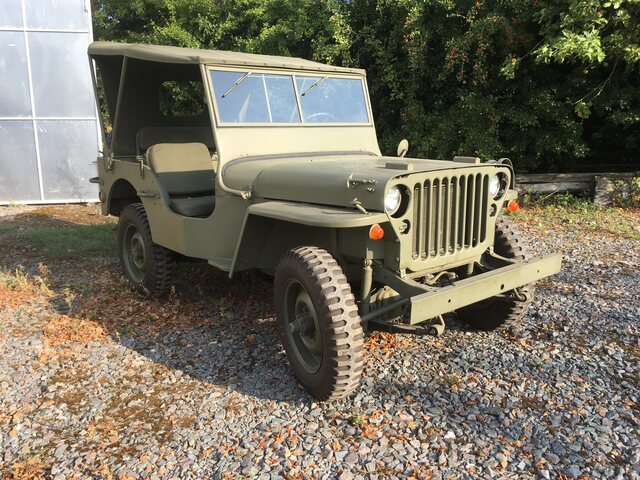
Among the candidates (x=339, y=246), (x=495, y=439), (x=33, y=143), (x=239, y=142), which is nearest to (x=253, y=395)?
(x=339, y=246)

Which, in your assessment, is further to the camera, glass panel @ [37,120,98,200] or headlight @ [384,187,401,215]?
glass panel @ [37,120,98,200]

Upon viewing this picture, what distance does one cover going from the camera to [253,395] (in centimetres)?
323

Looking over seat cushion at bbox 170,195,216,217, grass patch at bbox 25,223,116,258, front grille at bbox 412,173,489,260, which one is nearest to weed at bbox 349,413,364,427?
front grille at bbox 412,173,489,260

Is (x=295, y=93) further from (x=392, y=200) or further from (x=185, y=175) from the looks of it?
(x=392, y=200)

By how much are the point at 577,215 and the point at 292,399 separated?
6.88 m

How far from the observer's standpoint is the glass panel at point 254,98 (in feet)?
13.2

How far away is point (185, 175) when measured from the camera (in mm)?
4832

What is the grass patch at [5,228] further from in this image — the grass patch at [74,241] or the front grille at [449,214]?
the front grille at [449,214]

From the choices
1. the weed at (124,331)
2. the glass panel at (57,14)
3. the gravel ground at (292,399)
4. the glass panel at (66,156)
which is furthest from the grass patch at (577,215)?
the glass panel at (57,14)

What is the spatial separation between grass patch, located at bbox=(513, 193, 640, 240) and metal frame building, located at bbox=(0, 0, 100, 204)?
825 centimetres

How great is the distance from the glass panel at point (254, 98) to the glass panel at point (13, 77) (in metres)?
7.96

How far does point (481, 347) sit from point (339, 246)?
132cm

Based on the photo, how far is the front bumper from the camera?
9.16ft

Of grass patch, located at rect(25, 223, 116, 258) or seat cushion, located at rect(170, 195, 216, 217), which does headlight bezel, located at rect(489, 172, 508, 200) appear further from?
grass patch, located at rect(25, 223, 116, 258)
